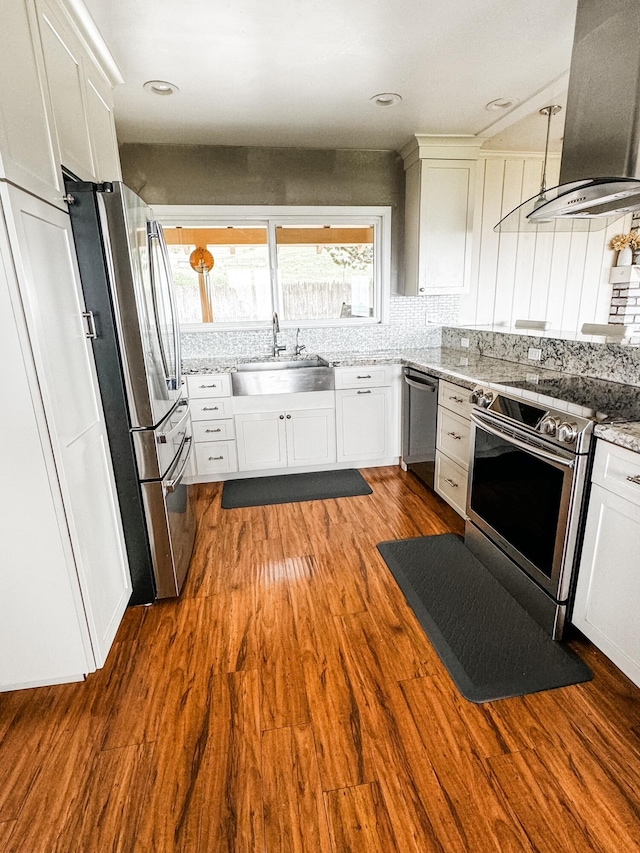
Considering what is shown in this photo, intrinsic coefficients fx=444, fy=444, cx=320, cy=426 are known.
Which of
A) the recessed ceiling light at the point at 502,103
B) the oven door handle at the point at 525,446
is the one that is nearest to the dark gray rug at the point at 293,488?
the oven door handle at the point at 525,446

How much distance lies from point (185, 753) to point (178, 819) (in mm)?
193

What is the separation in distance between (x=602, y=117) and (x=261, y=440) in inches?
107

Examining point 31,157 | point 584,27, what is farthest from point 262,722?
point 584,27

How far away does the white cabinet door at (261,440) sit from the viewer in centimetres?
342

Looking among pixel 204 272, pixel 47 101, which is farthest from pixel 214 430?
pixel 47 101

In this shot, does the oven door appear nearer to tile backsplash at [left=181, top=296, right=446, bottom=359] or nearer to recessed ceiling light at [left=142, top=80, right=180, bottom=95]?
tile backsplash at [left=181, top=296, right=446, bottom=359]

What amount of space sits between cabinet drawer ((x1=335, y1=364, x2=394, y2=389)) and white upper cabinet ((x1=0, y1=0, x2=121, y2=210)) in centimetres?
197

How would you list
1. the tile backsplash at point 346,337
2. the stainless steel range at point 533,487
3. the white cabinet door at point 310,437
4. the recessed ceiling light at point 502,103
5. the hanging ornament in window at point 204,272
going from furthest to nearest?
the tile backsplash at point 346,337 < the hanging ornament in window at point 204,272 < the white cabinet door at point 310,437 < the recessed ceiling light at point 502,103 < the stainless steel range at point 533,487

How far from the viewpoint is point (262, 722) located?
151 centimetres

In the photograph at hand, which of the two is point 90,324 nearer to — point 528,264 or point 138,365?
point 138,365

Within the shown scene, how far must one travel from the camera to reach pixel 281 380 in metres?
3.35

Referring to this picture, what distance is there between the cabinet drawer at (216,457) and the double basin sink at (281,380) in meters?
0.42

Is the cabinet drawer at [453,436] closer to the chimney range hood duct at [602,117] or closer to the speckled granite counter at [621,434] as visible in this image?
the speckled granite counter at [621,434]

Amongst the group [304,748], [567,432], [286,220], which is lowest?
[304,748]
